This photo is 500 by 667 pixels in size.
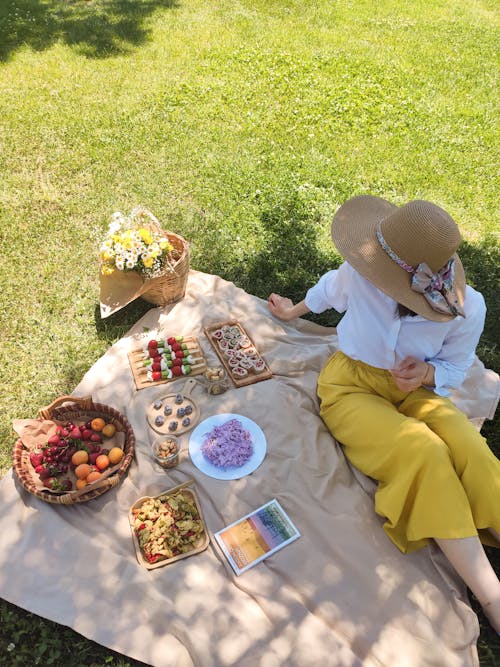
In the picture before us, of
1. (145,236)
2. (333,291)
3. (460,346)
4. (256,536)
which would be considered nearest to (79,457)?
(256,536)

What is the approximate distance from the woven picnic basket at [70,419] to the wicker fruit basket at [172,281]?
3.70 feet

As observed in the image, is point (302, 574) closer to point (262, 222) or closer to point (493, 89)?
point (262, 222)

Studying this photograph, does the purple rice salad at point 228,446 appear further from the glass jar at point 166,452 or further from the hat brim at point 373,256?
the hat brim at point 373,256

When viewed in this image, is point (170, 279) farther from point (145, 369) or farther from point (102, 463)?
point (102, 463)

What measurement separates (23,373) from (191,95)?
5.08 m

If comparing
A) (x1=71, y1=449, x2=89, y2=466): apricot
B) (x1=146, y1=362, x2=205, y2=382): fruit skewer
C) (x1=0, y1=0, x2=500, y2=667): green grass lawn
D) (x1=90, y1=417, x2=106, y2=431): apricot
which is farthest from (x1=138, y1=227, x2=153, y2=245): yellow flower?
(x1=71, y1=449, x2=89, y2=466): apricot

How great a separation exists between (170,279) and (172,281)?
0.13 feet

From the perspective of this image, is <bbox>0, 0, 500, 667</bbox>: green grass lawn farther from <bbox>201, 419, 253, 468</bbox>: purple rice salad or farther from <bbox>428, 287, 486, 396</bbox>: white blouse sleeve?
<bbox>201, 419, 253, 468</bbox>: purple rice salad

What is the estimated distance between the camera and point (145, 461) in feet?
10.8

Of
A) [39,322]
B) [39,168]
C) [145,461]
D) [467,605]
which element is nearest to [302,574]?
[467,605]

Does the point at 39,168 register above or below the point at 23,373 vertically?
above

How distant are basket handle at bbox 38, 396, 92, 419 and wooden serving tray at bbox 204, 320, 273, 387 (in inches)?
42.7

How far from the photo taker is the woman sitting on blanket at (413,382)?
2.69 m

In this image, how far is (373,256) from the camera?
9.29 feet
